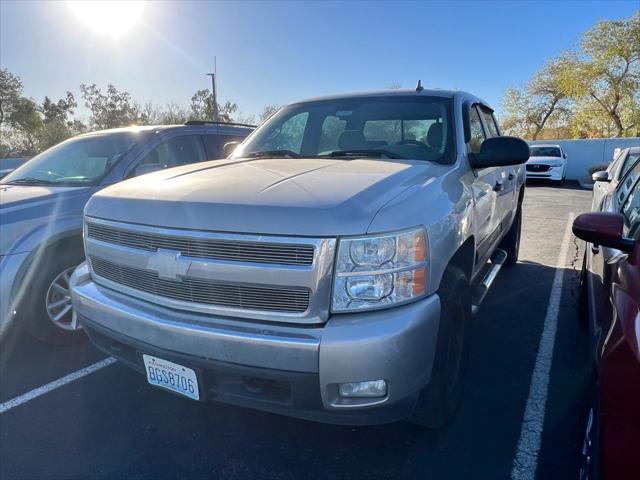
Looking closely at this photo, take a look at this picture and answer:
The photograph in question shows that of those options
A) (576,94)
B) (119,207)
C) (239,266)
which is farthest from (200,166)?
(576,94)

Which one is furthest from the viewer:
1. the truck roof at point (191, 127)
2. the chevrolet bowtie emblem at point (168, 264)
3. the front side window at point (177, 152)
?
the truck roof at point (191, 127)

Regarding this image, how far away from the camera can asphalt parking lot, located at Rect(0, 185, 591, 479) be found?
2.39 meters

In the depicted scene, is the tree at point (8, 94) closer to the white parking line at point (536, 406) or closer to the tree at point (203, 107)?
the tree at point (203, 107)

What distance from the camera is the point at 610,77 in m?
29.2

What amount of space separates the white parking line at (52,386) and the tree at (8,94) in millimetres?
44117

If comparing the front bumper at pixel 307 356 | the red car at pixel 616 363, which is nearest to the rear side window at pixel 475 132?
the red car at pixel 616 363

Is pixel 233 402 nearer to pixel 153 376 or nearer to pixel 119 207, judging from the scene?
pixel 153 376

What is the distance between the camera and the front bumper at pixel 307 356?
1880 mm

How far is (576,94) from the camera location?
3095 centimetres

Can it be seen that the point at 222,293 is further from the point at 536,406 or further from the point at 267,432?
the point at 536,406

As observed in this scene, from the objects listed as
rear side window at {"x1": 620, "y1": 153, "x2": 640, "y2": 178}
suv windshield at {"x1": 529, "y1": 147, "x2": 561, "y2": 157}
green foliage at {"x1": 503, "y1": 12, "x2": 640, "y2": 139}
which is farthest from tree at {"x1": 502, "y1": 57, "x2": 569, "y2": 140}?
rear side window at {"x1": 620, "y1": 153, "x2": 640, "y2": 178}

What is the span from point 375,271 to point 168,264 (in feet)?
3.30

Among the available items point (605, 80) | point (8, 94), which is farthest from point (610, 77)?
point (8, 94)

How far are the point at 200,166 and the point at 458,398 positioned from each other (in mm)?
2276
